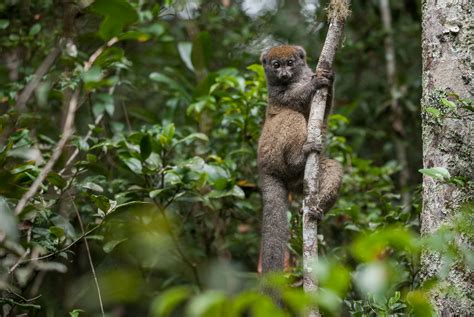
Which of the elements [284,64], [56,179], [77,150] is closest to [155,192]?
[56,179]

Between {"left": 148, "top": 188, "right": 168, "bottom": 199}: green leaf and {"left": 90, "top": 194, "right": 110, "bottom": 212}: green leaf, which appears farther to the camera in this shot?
{"left": 148, "top": 188, "right": 168, "bottom": 199}: green leaf

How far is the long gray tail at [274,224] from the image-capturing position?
223 inches

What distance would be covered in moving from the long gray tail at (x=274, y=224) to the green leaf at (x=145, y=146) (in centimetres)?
132

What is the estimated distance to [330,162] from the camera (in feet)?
21.0

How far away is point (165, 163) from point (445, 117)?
330 centimetres

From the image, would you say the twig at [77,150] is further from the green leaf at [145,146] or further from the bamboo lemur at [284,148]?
the bamboo lemur at [284,148]

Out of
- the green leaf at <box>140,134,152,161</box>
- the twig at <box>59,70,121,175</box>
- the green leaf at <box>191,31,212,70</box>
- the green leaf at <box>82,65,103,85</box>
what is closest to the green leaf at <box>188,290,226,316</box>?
the green leaf at <box>82,65,103,85</box>

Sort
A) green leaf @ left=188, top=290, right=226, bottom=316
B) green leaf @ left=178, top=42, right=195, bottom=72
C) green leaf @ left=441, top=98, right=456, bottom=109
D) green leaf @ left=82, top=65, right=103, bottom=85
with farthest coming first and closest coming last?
1. green leaf @ left=178, top=42, right=195, bottom=72
2. green leaf @ left=82, top=65, right=103, bottom=85
3. green leaf @ left=441, top=98, right=456, bottom=109
4. green leaf @ left=188, top=290, right=226, bottom=316

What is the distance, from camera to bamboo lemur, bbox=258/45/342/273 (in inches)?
228

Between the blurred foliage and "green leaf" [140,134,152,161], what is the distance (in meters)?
0.02

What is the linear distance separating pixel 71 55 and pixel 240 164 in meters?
2.56

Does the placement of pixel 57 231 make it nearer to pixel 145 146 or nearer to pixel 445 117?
pixel 145 146

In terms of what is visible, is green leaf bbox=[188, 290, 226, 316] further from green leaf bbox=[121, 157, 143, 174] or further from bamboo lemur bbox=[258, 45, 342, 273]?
green leaf bbox=[121, 157, 143, 174]

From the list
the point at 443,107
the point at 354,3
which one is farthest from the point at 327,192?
the point at 354,3
